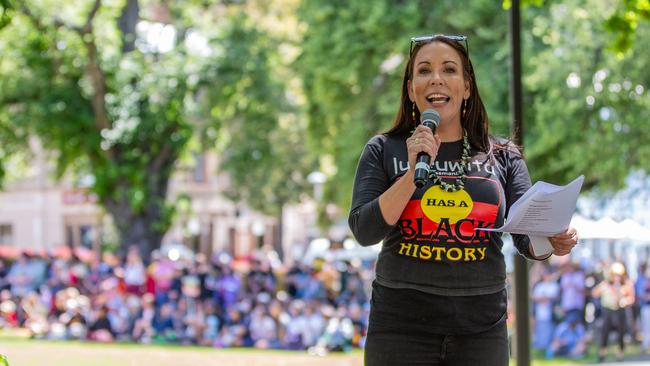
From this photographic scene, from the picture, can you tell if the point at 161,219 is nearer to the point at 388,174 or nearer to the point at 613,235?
the point at 613,235

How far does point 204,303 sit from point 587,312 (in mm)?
7341

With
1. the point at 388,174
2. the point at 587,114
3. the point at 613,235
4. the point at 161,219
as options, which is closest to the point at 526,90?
the point at 587,114

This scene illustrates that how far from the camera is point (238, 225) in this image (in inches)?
2090

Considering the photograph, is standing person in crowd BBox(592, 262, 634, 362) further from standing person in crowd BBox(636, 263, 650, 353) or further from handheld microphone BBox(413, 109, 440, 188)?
handheld microphone BBox(413, 109, 440, 188)

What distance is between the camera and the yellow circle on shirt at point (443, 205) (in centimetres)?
309

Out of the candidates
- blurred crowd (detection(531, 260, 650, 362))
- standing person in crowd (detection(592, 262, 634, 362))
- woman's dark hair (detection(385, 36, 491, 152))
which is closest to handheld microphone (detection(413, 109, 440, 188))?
woman's dark hair (detection(385, 36, 491, 152))

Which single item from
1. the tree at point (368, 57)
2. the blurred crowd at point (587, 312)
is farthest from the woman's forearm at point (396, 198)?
the tree at point (368, 57)

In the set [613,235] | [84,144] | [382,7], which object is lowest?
[613,235]

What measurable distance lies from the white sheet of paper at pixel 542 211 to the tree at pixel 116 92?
73.0 feet

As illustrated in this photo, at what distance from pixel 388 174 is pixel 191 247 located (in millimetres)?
47946

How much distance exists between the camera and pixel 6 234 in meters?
50.7

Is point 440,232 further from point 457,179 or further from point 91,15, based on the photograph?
point 91,15

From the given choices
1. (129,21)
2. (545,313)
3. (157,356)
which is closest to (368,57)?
(129,21)

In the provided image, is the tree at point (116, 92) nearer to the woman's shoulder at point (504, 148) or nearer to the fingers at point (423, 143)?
the woman's shoulder at point (504, 148)
